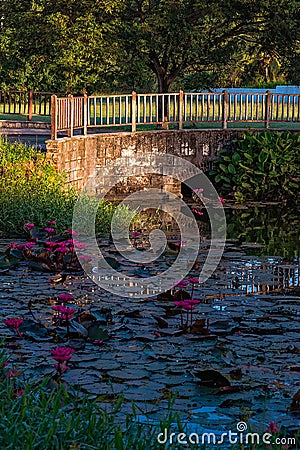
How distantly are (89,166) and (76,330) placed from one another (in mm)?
13376

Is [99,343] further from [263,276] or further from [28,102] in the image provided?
[28,102]

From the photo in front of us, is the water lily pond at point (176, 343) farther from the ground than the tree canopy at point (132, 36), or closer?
closer

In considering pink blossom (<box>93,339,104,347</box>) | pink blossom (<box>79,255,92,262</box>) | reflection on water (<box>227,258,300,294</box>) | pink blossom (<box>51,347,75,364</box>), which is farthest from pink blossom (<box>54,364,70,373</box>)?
pink blossom (<box>79,255,92,262</box>)

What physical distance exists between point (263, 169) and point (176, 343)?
15025mm

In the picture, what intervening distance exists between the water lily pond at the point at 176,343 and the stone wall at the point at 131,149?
320 inches

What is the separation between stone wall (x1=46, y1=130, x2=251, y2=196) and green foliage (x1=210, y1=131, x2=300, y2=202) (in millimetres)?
840

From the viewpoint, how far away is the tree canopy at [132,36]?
24.6 meters

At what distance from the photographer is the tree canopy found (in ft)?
80.8

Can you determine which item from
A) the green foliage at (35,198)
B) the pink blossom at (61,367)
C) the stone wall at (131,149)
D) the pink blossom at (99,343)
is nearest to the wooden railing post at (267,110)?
the stone wall at (131,149)

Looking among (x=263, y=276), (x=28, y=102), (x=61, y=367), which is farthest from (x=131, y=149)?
(x=61, y=367)

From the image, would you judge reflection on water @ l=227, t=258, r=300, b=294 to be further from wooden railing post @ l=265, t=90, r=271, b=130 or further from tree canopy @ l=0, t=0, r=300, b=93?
tree canopy @ l=0, t=0, r=300, b=93

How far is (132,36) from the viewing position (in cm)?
2548

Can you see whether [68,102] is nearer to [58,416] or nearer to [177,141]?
[177,141]

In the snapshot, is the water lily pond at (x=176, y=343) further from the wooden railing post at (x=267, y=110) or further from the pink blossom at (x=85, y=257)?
the wooden railing post at (x=267, y=110)
